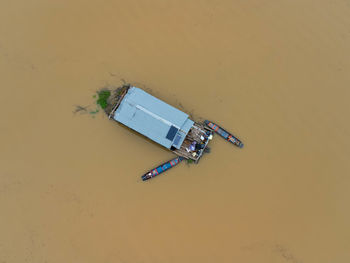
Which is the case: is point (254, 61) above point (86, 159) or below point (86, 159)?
above

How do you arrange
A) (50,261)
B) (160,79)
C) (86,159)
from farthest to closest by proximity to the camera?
1. (160,79)
2. (86,159)
3. (50,261)

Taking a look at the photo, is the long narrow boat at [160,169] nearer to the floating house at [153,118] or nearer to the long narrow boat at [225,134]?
the floating house at [153,118]

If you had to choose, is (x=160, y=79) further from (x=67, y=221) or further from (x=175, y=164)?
(x=67, y=221)

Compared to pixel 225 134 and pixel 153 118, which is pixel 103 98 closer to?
pixel 153 118

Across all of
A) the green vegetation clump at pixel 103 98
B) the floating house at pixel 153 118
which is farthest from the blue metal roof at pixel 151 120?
the green vegetation clump at pixel 103 98

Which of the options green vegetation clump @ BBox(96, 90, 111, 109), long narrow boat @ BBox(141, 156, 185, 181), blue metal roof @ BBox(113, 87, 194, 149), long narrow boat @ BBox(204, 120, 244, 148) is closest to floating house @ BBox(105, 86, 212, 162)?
blue metal roof @ BBox(113, 87, 194, 149)

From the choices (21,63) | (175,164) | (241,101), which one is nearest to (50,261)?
(175,164)

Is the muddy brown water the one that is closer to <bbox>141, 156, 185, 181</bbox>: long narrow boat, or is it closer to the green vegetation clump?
<bbox>141, 156, 185, 181</bbox>: long narrow boat

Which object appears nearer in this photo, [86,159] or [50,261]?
[50,261]
